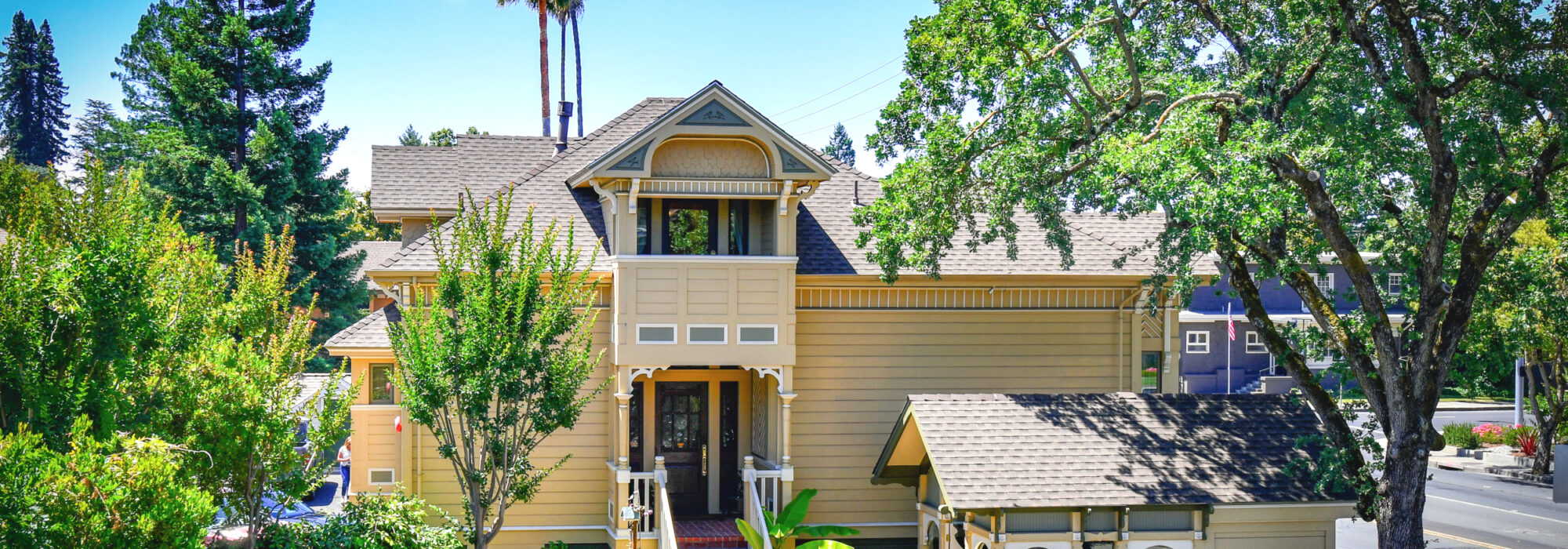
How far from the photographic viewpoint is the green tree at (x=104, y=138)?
1563 inches

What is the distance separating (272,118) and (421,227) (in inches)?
711

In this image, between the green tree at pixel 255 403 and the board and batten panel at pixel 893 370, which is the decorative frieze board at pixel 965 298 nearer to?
the board and batten panel at pixel 893 370

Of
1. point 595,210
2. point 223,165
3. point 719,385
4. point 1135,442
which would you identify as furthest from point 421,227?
point 223,165

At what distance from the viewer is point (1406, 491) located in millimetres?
14570

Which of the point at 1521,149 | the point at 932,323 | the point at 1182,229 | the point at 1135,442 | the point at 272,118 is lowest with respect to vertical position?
the point at 1135,442

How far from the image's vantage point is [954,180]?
16.1 m

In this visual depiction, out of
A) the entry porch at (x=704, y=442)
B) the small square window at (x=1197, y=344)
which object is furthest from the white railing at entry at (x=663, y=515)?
the small square window at (x=1197, y=344)

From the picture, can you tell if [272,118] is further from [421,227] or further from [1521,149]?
[1521,149]

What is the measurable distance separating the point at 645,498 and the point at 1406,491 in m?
10.5

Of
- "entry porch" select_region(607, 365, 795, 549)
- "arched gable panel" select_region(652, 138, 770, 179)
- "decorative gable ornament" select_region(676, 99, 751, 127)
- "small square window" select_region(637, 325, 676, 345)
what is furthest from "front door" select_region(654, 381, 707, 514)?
"decorative gable ornament" select_region(676, 99, 751, 127)

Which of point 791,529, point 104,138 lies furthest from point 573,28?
point 791,529

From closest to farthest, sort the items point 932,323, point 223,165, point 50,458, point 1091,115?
point 50,458, point 1091,115, point 932,323, point 223,165

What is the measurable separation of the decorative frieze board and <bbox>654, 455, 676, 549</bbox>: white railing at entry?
138 inches

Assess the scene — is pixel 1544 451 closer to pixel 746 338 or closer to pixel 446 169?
pixel 746 338
